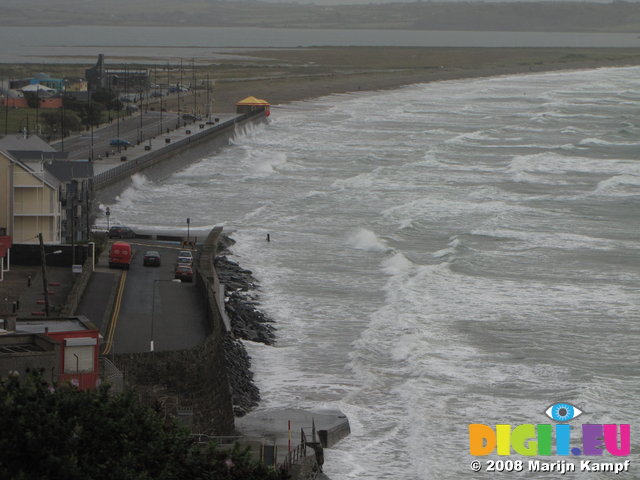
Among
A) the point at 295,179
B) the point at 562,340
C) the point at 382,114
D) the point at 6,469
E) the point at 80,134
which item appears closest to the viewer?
the point at 6,469

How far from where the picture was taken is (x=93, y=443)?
14.7 metres

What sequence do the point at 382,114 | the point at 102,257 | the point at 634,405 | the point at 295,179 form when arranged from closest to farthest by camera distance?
the point at 634,405 → the point at 102,257 → the point at 295,179 → the point at 382,114

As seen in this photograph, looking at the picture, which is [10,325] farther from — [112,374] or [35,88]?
[35,88]

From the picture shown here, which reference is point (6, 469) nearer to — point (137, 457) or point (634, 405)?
point (137, 457)

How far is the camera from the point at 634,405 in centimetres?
2831

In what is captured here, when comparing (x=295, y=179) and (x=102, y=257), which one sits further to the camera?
(x=295, y=179)

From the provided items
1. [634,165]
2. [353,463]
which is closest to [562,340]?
[353,463]

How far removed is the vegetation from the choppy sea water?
9379 millimetres

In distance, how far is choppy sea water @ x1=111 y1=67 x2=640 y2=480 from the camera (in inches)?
1115

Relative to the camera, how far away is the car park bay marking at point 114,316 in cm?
2698

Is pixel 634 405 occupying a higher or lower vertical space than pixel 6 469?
lower

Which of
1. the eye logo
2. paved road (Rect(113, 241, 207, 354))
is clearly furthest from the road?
the eye logo

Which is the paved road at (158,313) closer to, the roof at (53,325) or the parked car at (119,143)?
the roof at (53,325)

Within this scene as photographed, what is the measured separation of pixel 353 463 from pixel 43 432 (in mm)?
11532
